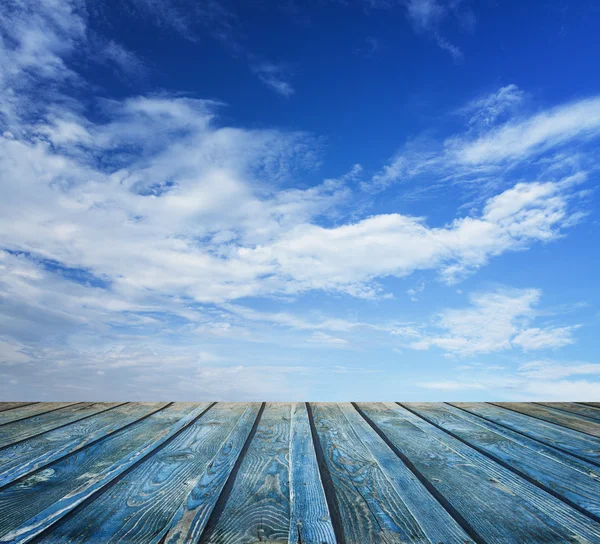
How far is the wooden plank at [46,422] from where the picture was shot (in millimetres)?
2223

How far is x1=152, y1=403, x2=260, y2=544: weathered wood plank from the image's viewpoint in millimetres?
1109

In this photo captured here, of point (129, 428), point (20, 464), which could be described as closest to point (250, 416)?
point (129, 428)

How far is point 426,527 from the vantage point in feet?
3.80

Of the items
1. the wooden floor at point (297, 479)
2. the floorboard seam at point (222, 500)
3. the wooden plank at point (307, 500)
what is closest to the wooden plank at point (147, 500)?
the wooden floor at point (297, 479)

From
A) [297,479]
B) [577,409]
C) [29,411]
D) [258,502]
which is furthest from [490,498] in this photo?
[29,411]

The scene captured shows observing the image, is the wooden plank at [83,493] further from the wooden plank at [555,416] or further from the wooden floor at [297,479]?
the wooden plank at [555,416]

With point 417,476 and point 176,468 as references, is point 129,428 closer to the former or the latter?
→ point 176,468

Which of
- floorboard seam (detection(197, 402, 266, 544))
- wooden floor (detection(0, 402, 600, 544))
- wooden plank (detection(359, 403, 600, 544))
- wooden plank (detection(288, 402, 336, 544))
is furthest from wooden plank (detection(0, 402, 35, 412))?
wooden plank (detection(359, 403, 600, 544))

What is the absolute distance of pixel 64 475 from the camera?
1.61 metres

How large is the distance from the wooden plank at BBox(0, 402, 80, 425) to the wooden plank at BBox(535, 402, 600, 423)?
11.6 ft

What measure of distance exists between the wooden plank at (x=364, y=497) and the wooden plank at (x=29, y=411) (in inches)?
74.6

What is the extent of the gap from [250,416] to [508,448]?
4.74 ft

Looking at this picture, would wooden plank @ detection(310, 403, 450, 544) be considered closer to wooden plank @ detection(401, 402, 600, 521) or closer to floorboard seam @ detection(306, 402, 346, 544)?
floorboard seam @ detection(306, 402, 346, 544)

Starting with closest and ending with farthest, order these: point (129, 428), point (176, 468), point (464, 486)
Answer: point (464, 486) → point (176, 468) → point (129, 428)
